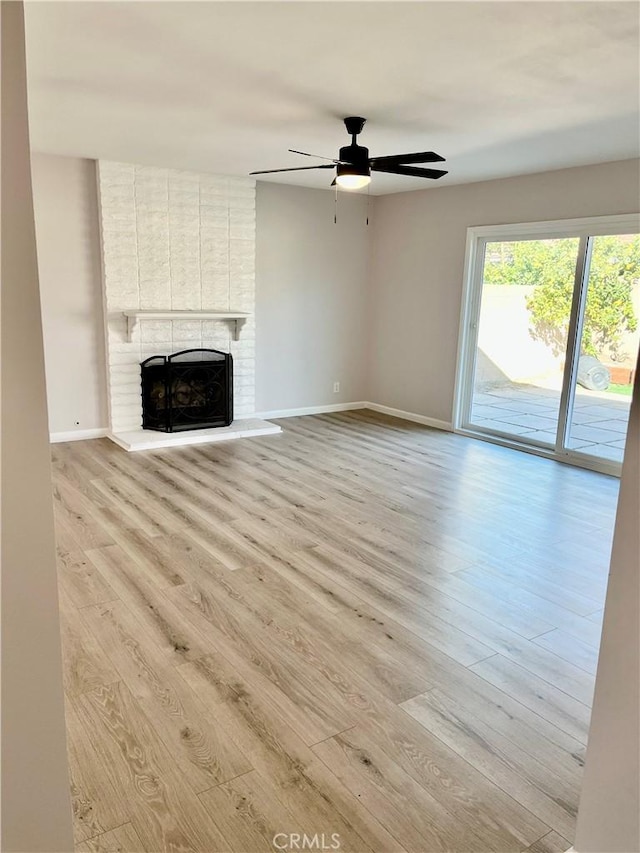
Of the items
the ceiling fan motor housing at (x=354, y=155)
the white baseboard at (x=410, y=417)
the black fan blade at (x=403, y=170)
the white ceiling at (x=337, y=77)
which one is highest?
the white ceiling at (x=337, y=77)

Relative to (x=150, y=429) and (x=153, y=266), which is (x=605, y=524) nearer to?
(x=150, y=429)

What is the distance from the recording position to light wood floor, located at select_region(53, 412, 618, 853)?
174cm

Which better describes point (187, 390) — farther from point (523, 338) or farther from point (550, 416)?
point (550, 416)

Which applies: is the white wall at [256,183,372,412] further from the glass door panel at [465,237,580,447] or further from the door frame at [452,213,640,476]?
the glass door panel at [465,237,580,447]

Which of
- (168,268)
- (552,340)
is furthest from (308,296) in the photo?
(552,340)

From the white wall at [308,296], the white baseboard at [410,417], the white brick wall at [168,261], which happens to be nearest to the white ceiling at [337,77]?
the white brick wall at [168,261]

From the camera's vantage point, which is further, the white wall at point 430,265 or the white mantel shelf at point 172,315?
the white mantel shelf at point 172,315

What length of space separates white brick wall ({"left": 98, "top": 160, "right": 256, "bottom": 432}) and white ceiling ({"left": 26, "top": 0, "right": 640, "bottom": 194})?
898mm

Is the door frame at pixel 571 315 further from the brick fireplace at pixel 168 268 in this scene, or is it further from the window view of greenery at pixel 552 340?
the brick fireplace at pixel 168 268

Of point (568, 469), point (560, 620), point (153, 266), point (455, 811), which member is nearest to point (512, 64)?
point (560, 620)

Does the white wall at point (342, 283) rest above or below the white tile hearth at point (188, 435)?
above

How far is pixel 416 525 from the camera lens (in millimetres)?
3910

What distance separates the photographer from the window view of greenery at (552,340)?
4.98 meters

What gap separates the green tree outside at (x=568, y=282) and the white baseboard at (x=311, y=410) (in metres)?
2.33
